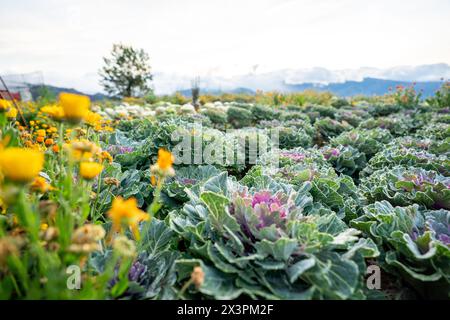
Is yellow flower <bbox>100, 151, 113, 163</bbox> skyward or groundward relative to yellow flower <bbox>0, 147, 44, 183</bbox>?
groundward

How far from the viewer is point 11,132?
887 millimetres

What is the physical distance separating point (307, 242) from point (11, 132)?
991 mm

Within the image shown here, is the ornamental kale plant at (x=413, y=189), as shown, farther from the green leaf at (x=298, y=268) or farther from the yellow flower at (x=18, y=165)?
the yellow flower at (x=18, y=165)

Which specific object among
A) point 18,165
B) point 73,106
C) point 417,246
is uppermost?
point 73,106

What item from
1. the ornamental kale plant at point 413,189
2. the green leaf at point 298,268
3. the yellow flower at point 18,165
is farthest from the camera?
the ornamental kale plant at point 413,189

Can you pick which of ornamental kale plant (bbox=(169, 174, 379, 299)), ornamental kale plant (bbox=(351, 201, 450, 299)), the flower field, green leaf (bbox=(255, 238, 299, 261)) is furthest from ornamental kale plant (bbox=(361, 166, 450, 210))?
green leaf (bbox=(255, 238, 299, 261))

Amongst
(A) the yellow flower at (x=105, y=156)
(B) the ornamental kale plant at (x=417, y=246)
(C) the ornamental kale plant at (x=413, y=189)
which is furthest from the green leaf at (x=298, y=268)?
(C) the ornamental kale plant at (x=413, y=189)

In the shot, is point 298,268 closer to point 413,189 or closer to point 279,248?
point 279,248

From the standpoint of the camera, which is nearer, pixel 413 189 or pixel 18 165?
pixel 18 165

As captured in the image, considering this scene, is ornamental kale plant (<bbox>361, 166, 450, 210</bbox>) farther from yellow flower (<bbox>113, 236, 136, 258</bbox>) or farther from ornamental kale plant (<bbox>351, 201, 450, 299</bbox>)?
yellow flower (<bbox>113, 236, 136, 258</bbox>)

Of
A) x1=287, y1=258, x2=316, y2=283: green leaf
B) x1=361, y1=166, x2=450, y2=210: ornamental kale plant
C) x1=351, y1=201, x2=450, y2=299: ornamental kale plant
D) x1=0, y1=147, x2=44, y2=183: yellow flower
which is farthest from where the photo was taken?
x1=361, y1=166, x2=450, y2=210: ornamental kale plant

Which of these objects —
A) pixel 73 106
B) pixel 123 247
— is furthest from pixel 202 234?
pixel 73 106

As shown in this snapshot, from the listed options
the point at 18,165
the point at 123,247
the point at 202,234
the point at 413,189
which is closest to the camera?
the point at 18,165
